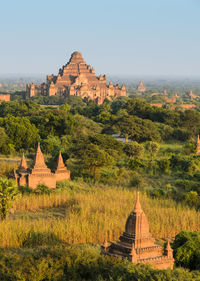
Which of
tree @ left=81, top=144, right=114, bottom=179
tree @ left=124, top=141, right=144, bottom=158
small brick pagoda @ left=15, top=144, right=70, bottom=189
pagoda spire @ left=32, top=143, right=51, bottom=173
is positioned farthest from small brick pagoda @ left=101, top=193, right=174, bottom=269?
tree @ left=124, top=141, right=144, bottom=158

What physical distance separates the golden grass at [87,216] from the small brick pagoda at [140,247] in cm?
612

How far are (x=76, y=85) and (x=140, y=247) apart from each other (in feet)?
310

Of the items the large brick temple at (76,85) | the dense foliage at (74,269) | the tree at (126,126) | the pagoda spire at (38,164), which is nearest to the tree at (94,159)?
the pagoda spire at (38,164)

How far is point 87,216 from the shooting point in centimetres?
2347

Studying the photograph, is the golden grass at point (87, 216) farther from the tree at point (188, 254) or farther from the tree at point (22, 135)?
the tree at point (22, 135)

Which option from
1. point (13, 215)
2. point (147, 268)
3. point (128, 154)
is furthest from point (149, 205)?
point (128, 154)

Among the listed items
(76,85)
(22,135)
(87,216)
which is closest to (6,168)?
(22,135)

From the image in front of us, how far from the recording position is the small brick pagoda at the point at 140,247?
1435 centimetres

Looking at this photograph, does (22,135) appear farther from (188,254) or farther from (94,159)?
(188,254)

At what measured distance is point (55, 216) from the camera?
81.5 ft

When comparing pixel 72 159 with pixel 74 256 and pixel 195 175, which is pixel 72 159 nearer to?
pixel 195 175

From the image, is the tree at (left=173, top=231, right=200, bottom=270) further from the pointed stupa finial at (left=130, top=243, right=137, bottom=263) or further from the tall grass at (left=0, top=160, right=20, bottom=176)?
the tall grass at (left=0, top=160, right=20, bottom=176)

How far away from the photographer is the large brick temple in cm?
10606

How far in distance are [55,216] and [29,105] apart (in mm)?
46063
